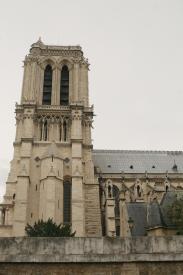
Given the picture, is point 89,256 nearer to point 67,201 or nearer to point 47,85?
point 67,201

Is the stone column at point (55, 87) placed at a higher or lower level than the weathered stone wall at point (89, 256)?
higher

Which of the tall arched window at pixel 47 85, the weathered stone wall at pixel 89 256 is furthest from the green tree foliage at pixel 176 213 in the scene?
the tall arched window at pixel 47 85

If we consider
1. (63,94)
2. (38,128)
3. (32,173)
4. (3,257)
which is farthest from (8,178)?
(3,257)

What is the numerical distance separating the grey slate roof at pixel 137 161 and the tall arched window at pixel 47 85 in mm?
11825

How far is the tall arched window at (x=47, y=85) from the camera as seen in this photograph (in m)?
51.1

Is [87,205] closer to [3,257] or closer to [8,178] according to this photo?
[8,178]

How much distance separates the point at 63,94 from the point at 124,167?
14.1 metres

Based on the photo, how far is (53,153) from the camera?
1721 inches

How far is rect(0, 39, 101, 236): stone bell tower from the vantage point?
133 ft

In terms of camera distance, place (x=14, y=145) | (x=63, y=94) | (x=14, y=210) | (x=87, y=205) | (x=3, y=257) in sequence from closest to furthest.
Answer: (x=3, y=257), (x=14, y=210), (x=87, y=205), (x=14, y=145), (x=63, y=94)

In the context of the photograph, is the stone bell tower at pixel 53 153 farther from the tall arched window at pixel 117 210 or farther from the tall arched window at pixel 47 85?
the tall arched window at pixel 117 210

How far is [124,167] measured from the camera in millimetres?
54719

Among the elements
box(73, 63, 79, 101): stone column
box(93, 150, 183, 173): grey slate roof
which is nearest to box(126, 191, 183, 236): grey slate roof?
box(93, 150, 183, 173): grey slate roof

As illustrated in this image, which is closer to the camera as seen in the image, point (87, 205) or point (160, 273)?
point (160, 273)
